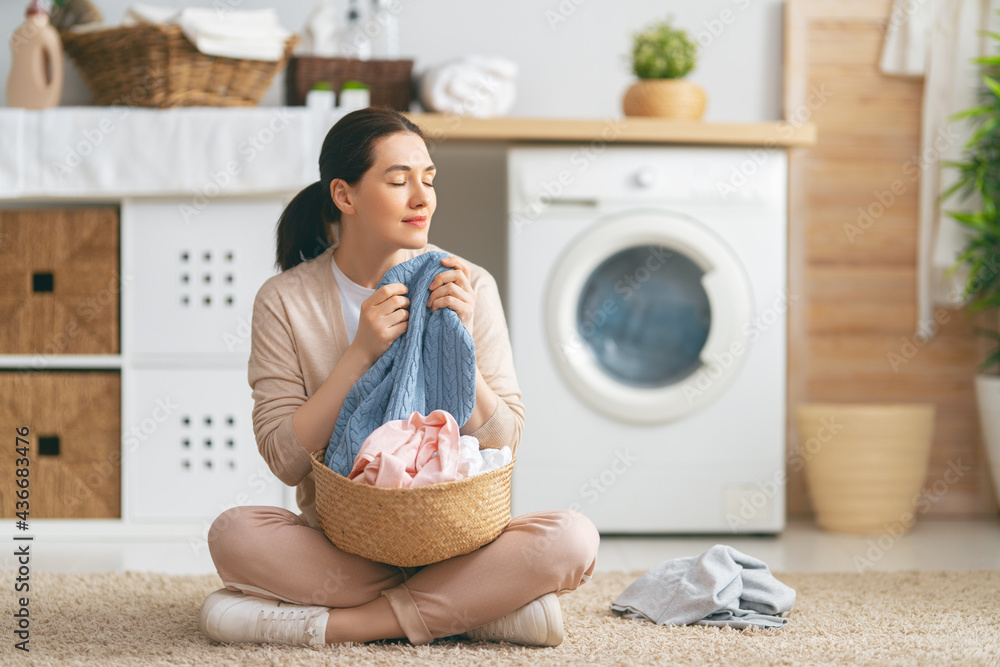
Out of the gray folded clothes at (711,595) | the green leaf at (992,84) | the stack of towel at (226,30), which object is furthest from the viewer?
the green leaf at (992,84)

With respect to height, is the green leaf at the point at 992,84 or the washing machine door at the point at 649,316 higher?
the green leaf at the point at 992,84

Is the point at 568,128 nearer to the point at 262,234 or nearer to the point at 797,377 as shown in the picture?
the point at 262,234

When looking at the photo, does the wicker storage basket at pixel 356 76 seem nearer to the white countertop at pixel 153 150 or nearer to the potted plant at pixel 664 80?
the white countertop at pixel 153 150

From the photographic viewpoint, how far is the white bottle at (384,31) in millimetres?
2598

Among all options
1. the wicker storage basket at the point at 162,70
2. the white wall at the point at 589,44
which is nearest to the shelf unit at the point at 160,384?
the wicker storage basket at the point at 162,70

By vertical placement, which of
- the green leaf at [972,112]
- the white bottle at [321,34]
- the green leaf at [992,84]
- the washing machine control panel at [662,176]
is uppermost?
the white bottle at [321,34]

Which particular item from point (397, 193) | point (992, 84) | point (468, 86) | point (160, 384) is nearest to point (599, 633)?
point (397, 193)

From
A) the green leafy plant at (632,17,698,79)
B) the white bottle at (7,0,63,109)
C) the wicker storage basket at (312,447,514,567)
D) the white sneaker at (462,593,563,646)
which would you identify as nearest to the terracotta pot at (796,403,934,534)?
the green leafy plant at (632,17,698,79)

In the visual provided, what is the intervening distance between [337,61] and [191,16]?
0.37 meters

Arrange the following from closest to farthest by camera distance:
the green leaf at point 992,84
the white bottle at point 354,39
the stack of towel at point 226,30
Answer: the stack of towel at point 226,30, the green leaf at point 992,84, the white bottle at point 354,39

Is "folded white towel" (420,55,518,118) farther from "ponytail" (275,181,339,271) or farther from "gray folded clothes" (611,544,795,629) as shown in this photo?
"gray folded clothes" (611,544,795,629)

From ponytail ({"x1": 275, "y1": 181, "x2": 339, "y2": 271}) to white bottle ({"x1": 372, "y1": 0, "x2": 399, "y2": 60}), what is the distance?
1.21 metres

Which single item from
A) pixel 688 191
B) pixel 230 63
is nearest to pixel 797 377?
pixel 688 191

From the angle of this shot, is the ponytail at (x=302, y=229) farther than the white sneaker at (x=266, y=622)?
Yes
